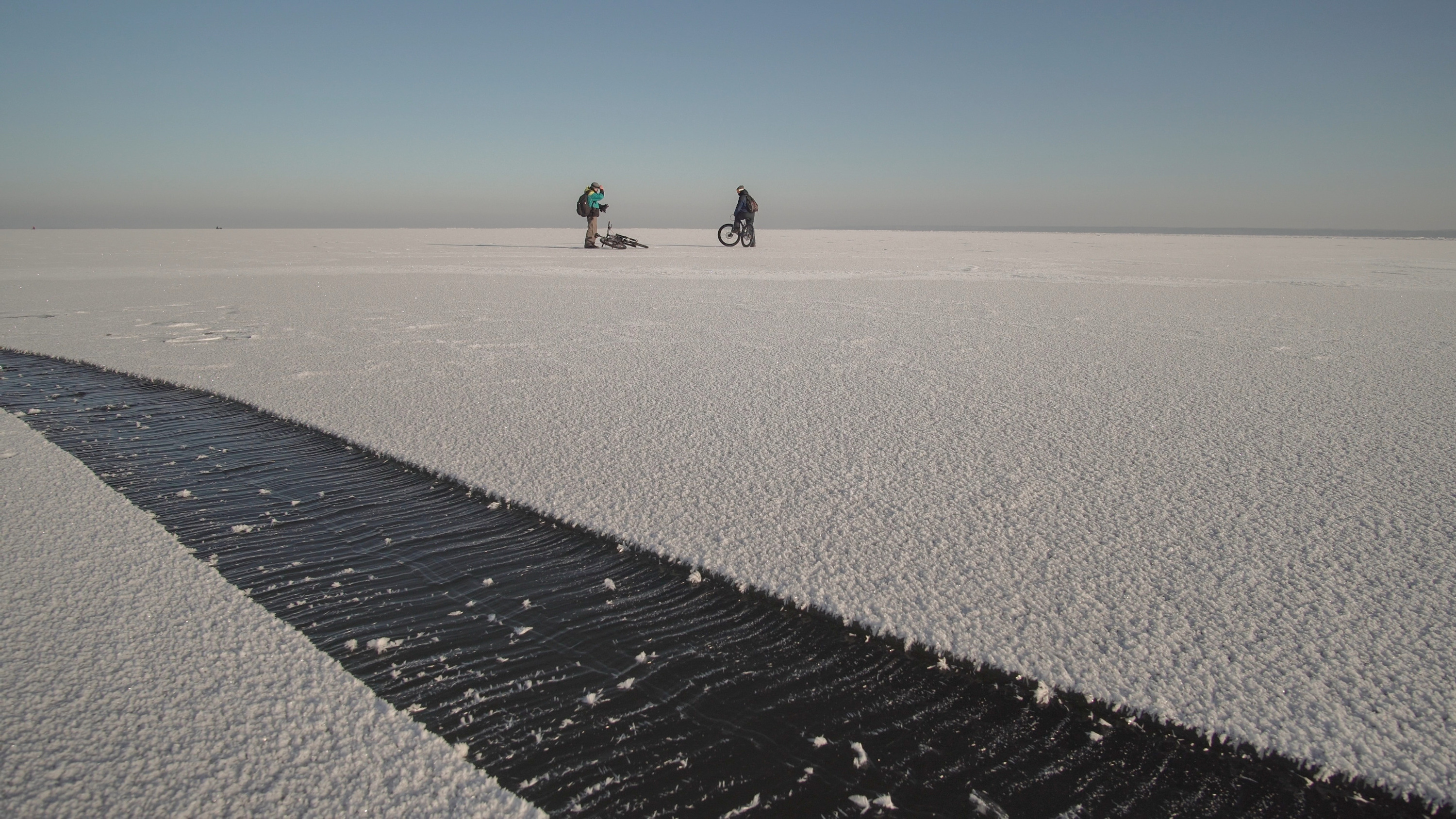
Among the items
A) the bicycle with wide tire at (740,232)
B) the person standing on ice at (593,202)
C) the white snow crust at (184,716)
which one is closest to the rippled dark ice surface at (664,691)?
the white snow crust at (184,716)

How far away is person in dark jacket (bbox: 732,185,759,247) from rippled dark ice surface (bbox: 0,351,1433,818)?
50.0 feet

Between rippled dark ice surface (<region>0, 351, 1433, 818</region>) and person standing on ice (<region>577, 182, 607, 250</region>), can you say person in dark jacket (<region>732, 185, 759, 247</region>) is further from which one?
rippled dark ice surface (<region>0, 351, 1433, 818</region>)

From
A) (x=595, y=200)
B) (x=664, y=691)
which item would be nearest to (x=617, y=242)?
(x=595, y=200)

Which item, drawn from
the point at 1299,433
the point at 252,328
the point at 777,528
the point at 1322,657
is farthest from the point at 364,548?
the point at 252,328

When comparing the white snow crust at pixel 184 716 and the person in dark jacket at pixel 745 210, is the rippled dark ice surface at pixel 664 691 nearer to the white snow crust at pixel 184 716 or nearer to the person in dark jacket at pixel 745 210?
the white snow crust at pixel 184 716

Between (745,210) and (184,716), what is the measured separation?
54.4 feet

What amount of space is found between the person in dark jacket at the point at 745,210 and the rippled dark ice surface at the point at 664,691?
50.0 feet

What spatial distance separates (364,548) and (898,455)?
1.79 m

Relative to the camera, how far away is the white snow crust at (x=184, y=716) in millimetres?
1173

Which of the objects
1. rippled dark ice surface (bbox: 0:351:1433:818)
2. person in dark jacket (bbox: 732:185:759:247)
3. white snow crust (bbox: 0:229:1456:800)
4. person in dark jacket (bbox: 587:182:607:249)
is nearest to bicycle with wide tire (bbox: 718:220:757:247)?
person in dark jacket (bbox: 732:185:759:247)

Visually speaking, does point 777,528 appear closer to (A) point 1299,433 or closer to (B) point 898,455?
(B) point 898,455

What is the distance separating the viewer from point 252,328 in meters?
5.68

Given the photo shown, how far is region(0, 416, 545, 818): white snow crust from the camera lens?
1.17 metres

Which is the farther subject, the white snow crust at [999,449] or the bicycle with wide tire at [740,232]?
the bicycle with wide tire at [740,232]
